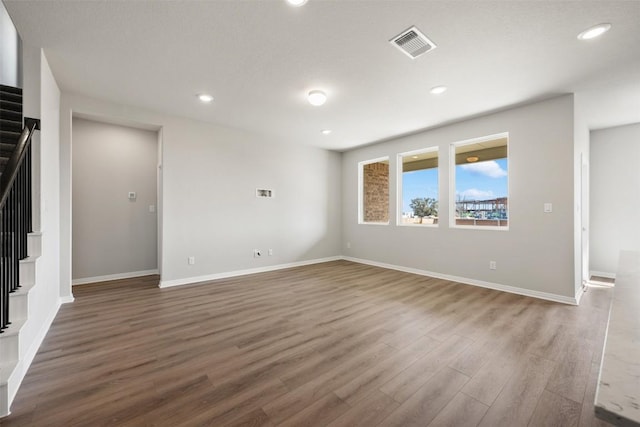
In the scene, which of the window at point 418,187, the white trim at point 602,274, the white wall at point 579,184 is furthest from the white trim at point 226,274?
the white trim at point 602,274

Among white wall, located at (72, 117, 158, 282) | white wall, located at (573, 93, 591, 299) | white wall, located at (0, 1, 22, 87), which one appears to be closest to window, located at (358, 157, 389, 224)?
white wall, located at (573, 93, 591, 299)

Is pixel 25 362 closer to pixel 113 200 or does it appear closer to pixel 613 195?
pixel 113 200

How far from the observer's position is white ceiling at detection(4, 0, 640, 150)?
2105 millimetres

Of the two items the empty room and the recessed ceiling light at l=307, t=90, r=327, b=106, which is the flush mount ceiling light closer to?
the empty room

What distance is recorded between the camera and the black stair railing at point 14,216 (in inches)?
70.3

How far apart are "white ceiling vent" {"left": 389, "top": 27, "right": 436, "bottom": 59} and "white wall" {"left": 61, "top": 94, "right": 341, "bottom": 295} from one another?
3.52 m

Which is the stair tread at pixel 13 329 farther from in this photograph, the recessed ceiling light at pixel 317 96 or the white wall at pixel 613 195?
the white wall at pixel 613 195

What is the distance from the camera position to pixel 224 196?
5004 mm

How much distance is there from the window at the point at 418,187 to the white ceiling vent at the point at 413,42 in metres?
2.79

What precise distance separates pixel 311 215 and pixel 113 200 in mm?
3819

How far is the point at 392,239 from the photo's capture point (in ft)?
19.0

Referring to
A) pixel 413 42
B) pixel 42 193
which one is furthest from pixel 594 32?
pixel 42 193

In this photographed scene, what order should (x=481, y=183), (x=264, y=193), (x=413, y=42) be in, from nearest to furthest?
(x=413, y=42), (x=481, y=183), (x=264, y=193)

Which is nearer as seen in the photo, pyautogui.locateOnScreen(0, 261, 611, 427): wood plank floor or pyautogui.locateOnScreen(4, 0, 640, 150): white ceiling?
pyautogui.locateOnScreen(0, 261, 611, 427): wood plank floor
